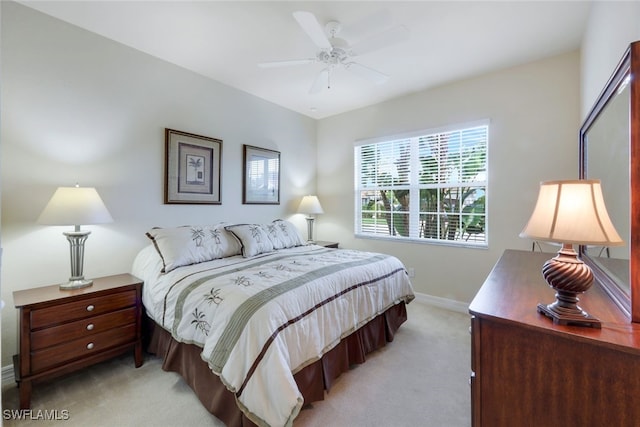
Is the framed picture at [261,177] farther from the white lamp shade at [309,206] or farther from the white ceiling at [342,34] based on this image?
the white ceiling at [342,34]

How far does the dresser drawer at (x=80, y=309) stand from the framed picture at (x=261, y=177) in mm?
1771

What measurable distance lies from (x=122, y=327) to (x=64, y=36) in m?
2.34

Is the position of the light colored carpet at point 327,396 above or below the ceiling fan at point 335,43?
below

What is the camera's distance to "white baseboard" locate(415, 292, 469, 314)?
3289 mm

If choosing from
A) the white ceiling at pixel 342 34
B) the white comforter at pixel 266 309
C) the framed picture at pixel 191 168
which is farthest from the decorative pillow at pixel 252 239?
the white ceiling at pixel 342 34

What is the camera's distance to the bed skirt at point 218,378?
160 centimetres

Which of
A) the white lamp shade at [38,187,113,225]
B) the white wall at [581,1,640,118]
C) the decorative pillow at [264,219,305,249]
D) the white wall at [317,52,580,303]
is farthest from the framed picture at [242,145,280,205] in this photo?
the white wall at [581,1,640,118]

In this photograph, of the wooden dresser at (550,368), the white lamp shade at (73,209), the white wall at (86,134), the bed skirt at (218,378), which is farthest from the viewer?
the white wall at (86,134)

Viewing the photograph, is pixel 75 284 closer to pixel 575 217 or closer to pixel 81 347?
pixel 81 347

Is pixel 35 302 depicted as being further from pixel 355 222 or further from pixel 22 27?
pixel 355 222

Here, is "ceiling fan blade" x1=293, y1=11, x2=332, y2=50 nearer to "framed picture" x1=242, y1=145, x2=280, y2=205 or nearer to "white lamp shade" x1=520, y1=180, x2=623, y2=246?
"white lamp shade" x1=520, y1=180, x2=623, y2=246

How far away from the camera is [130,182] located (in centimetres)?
264

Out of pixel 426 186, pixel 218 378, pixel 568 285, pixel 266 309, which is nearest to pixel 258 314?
pixel 266 309

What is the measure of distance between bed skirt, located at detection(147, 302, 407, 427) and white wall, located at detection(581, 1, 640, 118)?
7.35ft
